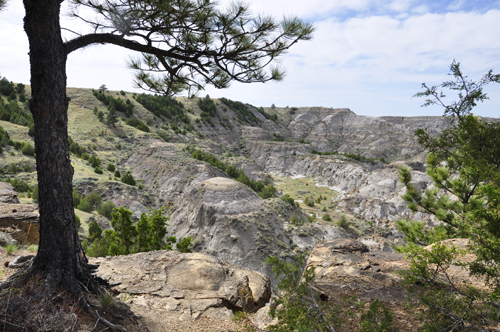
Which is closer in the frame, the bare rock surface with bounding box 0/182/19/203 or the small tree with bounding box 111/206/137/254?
the bare rock surface with bounding box 0/182/19/203

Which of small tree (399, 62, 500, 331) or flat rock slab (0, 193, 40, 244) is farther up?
small tree (399, 62, 500, 331)

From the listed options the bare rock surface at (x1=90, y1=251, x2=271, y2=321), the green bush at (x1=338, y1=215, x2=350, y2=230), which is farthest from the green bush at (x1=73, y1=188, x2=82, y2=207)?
the green bush at (x1=338, y1=215, x2=350, y2=230)

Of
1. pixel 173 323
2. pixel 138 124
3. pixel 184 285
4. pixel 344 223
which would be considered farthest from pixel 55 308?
pixel 138 124

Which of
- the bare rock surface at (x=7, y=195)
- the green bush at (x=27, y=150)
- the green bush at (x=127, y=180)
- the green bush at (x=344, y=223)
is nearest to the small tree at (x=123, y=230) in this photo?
the bare rock surface at (x=7, y=195)

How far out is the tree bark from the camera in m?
3.58

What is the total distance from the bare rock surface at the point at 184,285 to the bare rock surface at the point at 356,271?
5.54 feet

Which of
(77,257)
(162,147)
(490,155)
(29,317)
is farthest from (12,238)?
(162,147)

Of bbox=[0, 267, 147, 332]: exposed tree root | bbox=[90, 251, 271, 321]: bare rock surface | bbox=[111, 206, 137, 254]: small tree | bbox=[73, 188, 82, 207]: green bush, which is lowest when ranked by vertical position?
bbox=[73, 188, 82, 207]: green bush

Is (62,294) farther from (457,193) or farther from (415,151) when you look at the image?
(415,151)

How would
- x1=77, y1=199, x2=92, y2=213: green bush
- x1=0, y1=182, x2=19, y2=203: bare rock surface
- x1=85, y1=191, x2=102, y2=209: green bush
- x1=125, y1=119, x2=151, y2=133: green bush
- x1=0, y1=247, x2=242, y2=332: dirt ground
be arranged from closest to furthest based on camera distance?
x1=0, y1=247, x2=242, y2=332: dirt ground
x1=0, y1=182, x2=19, y2=203: bare rock surface
x1=77, y1=199, x2=92, y2=213: green bush
x1=85, y1=191, x2=102, y2=209: green bush
x1=125, y1=119, x2=151, y2=133: green bush

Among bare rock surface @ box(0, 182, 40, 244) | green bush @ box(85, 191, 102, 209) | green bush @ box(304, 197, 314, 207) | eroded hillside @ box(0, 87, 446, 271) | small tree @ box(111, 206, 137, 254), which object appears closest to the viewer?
bare rock surface @ box(0, 182, 40, 244)

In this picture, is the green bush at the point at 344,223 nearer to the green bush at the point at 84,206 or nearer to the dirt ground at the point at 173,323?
the green bush at the point at 84,206

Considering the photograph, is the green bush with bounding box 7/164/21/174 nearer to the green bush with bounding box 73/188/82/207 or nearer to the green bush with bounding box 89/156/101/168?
the green bush with bounding box 73/188/82/207

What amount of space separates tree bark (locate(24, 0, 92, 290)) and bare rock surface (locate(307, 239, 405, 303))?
4.29 m
